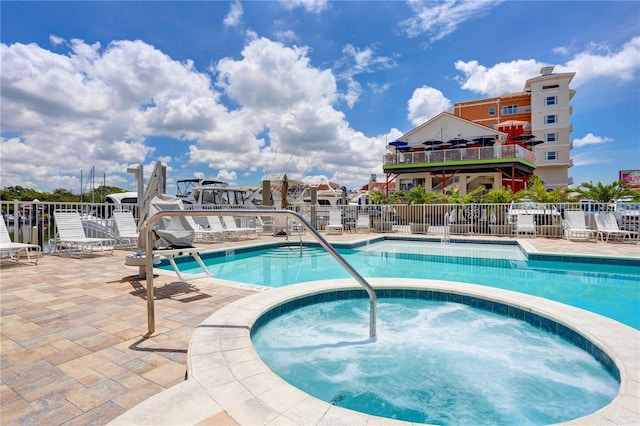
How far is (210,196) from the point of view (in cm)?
2025

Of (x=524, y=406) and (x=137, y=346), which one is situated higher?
(x=137, y=346)

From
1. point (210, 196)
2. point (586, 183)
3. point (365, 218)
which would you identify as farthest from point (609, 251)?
point (210, 196)

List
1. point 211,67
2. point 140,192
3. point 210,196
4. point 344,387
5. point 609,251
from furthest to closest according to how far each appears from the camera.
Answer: point 210,196, point 211,67, point 609,251, point 140,192, point 344,387

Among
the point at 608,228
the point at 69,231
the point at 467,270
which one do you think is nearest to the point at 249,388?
the point at 467,270

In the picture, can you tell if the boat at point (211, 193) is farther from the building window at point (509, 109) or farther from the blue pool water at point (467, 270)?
the building window at point (509, 109)

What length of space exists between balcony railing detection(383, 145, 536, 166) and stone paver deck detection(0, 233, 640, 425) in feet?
69.6

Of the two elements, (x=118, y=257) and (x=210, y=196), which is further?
(x=210, y=196)

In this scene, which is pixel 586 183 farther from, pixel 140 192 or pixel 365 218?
pixel 140 192

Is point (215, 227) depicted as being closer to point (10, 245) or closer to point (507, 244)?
point (10, 245)

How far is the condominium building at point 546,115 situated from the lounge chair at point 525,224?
84.4ft

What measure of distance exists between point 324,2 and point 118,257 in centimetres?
1032

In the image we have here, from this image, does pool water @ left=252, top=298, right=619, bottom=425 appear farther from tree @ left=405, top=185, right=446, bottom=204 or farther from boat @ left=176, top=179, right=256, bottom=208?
boat @ left=176, top=179, right=256, bottom=208

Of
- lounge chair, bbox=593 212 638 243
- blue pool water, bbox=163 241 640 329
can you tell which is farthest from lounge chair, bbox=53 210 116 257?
lounge chair, bbox=593 212 638 243

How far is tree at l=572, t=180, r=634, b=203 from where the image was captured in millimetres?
12008
